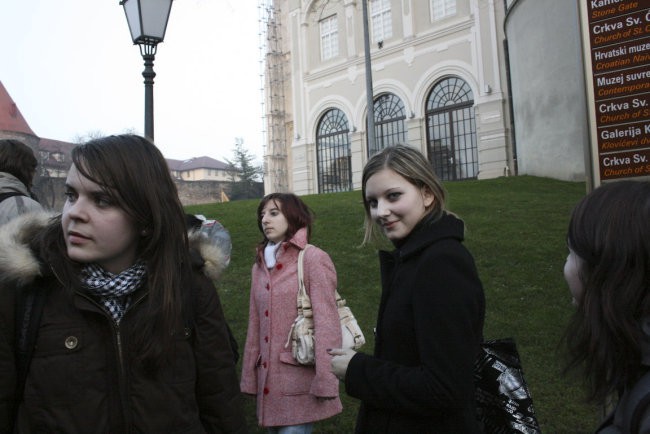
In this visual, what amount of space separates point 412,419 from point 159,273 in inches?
42.2

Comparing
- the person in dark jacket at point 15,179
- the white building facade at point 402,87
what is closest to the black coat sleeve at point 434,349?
the person in dark jacket at point 15,179

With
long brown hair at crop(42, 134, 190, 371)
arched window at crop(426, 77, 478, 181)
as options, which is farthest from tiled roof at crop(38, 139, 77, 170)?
long brown hair at crop(42, 134, 190, 371)

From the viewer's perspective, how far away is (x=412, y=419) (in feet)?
6.42

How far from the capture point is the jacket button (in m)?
1.71

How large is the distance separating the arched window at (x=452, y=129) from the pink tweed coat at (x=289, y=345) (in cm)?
2527

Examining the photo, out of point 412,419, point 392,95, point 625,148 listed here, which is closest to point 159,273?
point 412,419

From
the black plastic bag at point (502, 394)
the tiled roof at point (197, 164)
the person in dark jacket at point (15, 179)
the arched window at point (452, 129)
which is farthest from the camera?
the tiled roof at point (197, 164)

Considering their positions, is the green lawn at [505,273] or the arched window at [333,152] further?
the arched window at [333,152]

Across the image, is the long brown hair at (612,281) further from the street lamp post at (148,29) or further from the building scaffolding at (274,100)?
the building scaffolding at (274,100)

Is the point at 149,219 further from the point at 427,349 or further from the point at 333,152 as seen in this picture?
the point at 333,152

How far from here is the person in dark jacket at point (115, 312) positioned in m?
1.70

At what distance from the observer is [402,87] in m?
29.7

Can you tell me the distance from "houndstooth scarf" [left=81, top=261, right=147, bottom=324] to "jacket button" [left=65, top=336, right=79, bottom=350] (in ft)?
0.45

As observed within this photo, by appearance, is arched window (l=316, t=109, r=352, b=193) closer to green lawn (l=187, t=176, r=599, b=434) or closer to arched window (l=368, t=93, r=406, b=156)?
arched window (l=368, t=93, r=406, b=156)
